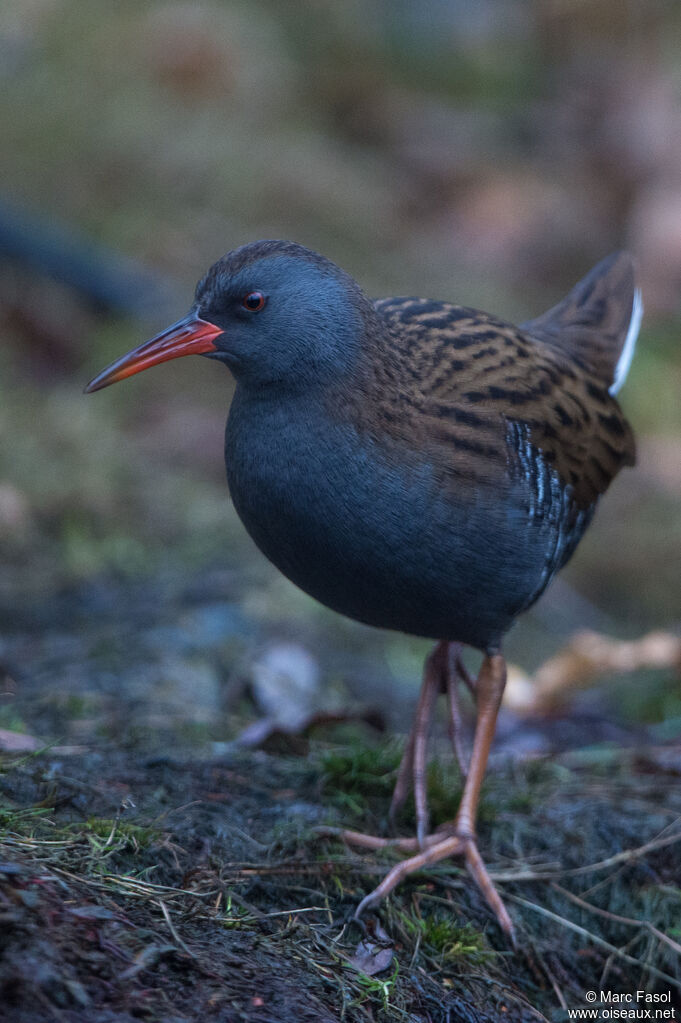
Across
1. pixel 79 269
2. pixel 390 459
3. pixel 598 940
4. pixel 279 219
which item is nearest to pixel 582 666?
pixel 598 940

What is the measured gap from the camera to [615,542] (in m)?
6.73

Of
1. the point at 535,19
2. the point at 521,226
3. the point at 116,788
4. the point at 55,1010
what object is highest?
the point at 535,19

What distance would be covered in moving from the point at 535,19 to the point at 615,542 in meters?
7.92

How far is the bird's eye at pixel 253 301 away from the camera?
3.05m

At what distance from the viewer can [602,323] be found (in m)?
4.24

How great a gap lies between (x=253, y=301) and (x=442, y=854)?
1.54 meters

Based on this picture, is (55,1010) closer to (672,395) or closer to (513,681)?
(513,681)

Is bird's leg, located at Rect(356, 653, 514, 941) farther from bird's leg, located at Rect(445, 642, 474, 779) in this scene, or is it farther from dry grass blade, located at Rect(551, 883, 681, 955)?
dry grass blade, located at Rect(551, 883, 681, 955)

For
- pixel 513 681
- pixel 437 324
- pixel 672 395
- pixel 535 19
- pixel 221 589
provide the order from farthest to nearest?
1. pixel 535 19
2. pixel 672 395
3. pixel 221 589
4. pixel 513 681
5. pixel 437 324

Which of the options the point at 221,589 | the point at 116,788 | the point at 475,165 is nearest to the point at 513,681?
the point at 221,589

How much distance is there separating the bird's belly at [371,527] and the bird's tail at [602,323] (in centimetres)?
108

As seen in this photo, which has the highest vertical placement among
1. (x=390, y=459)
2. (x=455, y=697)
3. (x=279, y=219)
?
(x=279, y=219)

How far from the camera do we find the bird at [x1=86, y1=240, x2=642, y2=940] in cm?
295

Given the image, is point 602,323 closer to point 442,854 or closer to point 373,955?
point 442,854
